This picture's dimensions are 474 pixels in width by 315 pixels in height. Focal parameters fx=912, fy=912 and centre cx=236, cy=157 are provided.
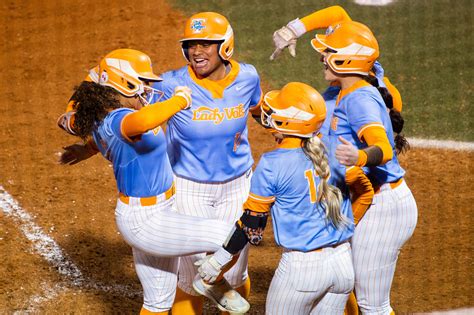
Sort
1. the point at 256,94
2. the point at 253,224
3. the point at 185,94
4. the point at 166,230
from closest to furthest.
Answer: the point at 253,224
the point at 185,94
the point at 166,230
the point at 256,94

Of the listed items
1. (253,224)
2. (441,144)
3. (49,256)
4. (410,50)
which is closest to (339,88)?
(253,224)

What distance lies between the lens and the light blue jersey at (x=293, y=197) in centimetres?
528

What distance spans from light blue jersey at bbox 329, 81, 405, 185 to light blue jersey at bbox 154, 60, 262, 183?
0.74 metres

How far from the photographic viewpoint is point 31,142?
980cm

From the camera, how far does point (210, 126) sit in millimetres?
6219

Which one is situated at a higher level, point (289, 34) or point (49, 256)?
point (289, 34)

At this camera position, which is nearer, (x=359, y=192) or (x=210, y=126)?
(x=359, y=192)

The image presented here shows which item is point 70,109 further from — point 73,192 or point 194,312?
point 73,192

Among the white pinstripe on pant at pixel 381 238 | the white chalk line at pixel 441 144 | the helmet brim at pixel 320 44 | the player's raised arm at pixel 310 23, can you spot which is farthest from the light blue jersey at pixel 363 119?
the white chalk line at pixel 441 144

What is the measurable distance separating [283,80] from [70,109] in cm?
548

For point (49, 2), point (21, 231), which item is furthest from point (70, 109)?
point (49, 2)

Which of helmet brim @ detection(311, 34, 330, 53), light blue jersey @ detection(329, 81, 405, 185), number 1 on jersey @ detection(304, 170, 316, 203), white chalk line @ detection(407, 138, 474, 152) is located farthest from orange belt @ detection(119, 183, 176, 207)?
white chalk line @ detection(407, 138, 474, 152)

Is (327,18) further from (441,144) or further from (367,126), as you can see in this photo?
(441,144)

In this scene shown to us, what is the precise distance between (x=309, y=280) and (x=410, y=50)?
720 centimetres
